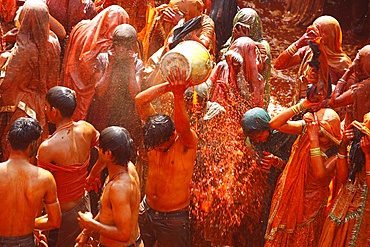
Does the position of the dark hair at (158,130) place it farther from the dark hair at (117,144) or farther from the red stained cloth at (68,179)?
the red stained cloth at (68,179)

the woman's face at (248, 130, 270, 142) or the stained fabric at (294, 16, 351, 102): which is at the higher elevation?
the stained fabric at (294, 16, 351, 102)

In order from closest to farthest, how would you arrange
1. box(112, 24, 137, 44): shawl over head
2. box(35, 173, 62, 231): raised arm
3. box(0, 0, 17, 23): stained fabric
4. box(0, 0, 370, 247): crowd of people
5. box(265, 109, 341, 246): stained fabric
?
box(35, 173, 62, 231): raised arm → box(0, 0, 370, 247): crowd of people → box(265, 109, 341, 246): stained fabric → box(112, 24, 137, 44): shawl over head → box(0, 0, 17, 23): stained fabric

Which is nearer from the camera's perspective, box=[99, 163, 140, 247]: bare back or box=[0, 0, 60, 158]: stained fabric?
box=[99, 163, 140, 247]: bare back

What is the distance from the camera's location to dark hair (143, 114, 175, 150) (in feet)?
16.2

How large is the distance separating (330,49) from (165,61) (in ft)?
7.44

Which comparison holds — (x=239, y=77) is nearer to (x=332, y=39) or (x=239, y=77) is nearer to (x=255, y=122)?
(x=332, y=39)

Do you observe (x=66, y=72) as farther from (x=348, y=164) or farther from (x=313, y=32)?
(x=348, y=164)

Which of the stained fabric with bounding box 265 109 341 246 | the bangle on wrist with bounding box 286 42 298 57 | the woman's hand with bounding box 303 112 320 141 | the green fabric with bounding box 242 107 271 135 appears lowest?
the stained fabric with bounding box 265 109 341 246

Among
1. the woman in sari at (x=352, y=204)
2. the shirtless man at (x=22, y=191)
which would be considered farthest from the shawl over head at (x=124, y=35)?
the woman in sari at (x=352, y=204)

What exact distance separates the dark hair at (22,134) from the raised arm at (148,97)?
3.67 ft

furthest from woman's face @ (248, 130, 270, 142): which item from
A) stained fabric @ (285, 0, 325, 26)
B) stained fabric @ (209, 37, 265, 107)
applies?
stained fabric @ (285, 0, 325, 26)

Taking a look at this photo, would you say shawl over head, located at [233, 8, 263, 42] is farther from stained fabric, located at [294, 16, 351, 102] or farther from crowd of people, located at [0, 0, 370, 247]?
stained fabric, located at [294, 16, 351, 102]

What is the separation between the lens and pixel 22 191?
4.39 meters

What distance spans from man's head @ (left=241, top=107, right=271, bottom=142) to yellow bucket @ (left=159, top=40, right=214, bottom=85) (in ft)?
1.74
